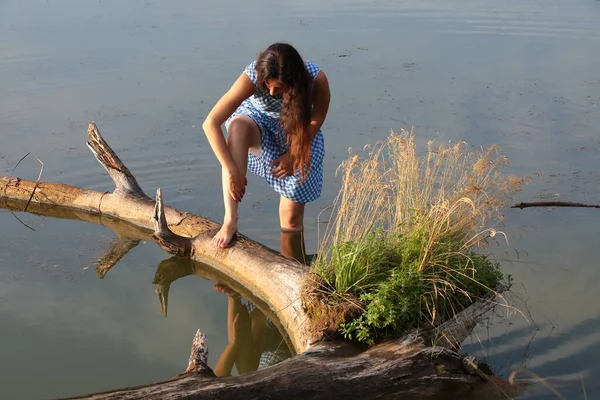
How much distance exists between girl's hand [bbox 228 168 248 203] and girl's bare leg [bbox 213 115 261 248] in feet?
0.11

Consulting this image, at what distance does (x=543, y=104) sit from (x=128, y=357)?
5.30 m

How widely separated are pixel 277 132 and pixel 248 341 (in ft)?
4.43

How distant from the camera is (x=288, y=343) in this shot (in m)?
4.45

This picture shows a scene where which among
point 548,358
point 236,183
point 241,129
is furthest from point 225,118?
point 548,358

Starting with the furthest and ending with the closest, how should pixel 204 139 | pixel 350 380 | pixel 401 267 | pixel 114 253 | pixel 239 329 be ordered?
pixel 204 139 < pixel 114 253 < pixel 239 329 < pixel 401 267 < pixel 350 380

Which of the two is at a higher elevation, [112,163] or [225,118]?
[225,118]

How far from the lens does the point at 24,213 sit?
6176 millimetres

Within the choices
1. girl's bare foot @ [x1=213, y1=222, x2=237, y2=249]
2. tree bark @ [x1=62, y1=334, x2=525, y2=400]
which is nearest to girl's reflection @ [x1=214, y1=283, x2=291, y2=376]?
girl's bare foot @ [x1=213, y1=222, x2=237, y2=249]

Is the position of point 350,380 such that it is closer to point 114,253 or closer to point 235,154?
point 235,154

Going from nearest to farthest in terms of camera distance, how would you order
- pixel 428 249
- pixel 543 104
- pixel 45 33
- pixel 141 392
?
pixel 141 392, pixel 428 249, pixel 543 104, pixel 45 33

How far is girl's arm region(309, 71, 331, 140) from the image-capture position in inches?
194

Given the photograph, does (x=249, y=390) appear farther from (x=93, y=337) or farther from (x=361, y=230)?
(x=93, y=337)

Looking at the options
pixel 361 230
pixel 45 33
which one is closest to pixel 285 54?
pixel 361 230

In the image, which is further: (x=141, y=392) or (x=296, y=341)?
(x=296, y=341)
